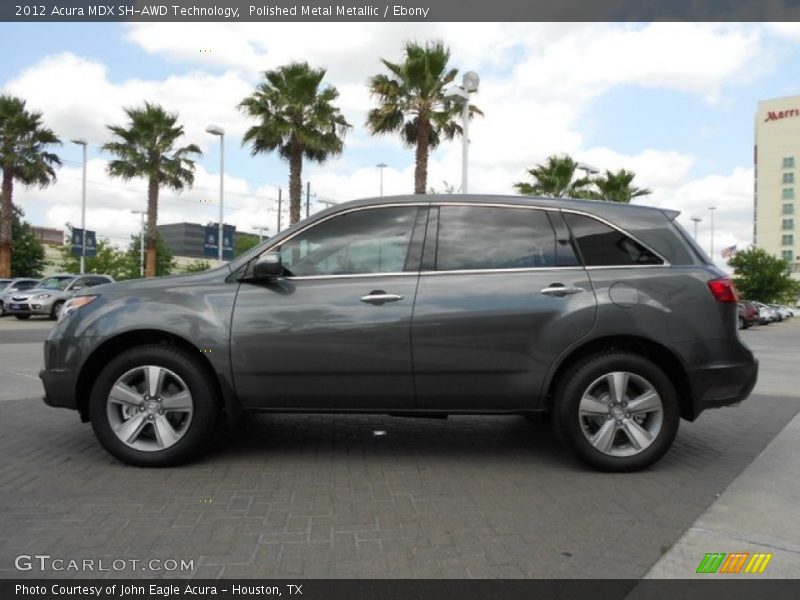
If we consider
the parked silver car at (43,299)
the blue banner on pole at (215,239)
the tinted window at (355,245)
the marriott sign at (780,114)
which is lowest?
the parked silver car at (43,299)

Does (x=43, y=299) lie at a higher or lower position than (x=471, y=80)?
lower

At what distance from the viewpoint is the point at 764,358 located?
46.5ft

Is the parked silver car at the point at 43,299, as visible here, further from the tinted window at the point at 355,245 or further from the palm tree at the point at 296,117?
the tinted window at the point at 355,245

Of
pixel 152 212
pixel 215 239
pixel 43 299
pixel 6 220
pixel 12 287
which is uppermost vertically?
pixel 152 212

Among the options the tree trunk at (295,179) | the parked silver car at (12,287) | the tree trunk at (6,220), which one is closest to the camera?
the parked silver car at (12,287)

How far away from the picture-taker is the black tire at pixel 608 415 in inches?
173

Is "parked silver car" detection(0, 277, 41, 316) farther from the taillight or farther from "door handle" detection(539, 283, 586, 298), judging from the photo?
the taillight

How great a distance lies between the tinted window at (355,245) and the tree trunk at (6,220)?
118ft

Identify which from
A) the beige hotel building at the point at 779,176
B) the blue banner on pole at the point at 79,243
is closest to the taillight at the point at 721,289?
the blue banner on pole at the point at 79,243

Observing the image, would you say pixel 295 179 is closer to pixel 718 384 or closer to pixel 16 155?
pixel 16 155

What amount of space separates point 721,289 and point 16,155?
124 feet

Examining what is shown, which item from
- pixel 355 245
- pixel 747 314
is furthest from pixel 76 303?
pixel 747 314

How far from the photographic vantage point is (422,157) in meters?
24.8

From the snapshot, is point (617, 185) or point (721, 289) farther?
point (617, 185)
